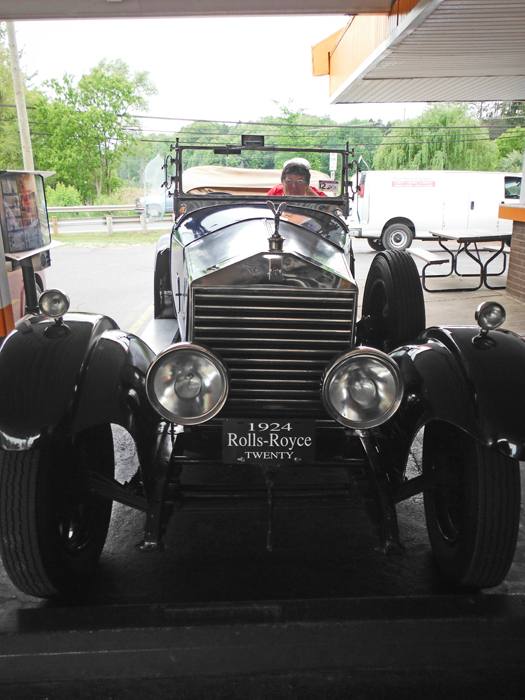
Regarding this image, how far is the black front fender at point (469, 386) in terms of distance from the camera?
2.01m

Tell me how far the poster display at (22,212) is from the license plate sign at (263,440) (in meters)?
4.36

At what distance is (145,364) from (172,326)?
235 centimetres

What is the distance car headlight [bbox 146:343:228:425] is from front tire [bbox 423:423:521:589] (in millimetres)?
958

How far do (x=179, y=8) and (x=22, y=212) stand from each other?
2937 millimetres

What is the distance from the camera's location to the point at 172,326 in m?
4.78

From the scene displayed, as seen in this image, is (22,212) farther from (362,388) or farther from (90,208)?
(90,208)

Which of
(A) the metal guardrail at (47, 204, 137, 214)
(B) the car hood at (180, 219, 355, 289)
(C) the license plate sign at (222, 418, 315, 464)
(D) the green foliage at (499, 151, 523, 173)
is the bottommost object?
(C) the license plate sign at (222, 418, 315, 464)

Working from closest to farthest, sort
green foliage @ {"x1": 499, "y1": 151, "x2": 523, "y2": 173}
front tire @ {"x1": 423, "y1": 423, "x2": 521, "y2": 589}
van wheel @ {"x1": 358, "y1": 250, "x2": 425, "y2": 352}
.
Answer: front tire @ {"x1": 423, "y1": 423, "x2": 521, "y2": 589}, van wheel @ {"x1": 358, "y1": 250, "x2": 425, "y2": 352}, green foliage @ {"x1": 499, "y1": 151, "x2": 523, "y2": 173}

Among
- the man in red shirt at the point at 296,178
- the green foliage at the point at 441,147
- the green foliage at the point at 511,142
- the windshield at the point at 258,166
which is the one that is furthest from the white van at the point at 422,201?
the green foliage at the point at 511,142

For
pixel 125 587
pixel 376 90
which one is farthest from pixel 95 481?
pixel 376 90

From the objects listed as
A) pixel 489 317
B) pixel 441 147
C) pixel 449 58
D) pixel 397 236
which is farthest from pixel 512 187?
pixel 489 317

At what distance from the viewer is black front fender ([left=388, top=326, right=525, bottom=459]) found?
2.01 m

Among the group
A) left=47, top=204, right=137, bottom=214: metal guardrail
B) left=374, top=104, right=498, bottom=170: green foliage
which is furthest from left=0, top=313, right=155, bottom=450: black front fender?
left=374, top=104, right=498, bottom=170: green foliage

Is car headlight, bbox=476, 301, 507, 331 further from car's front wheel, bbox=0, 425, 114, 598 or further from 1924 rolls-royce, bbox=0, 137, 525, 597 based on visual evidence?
car's front wheel, bbox=0, 425, 114, 598
